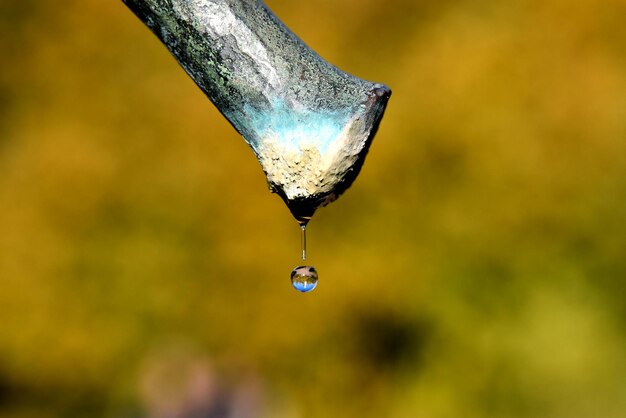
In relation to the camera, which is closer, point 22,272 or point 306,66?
point 306,66

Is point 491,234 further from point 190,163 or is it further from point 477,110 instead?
point 190,163

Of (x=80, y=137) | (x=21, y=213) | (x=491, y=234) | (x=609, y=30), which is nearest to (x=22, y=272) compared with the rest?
(x=21, y=213)

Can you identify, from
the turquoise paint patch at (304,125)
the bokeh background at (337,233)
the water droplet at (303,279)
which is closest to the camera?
the turquoise paint patch at (304,125)

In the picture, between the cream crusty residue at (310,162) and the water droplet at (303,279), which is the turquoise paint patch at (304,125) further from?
the water droplet at (303,279)

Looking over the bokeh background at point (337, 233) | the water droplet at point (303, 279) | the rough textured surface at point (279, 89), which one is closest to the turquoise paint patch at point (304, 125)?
the rough textured surface at point (279, 89)

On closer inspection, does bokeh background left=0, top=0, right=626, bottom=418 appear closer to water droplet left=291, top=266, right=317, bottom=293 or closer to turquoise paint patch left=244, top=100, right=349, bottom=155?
water droplet left=291, top=266, right=317, bottom=293

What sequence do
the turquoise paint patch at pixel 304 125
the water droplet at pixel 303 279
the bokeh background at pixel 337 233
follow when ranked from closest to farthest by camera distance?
the turquoise paint patch at pixel 304 125
the water droplet at pixel 303 279
the bokeh background at pixel 337 233

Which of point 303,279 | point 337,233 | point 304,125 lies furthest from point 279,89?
point 337,233
